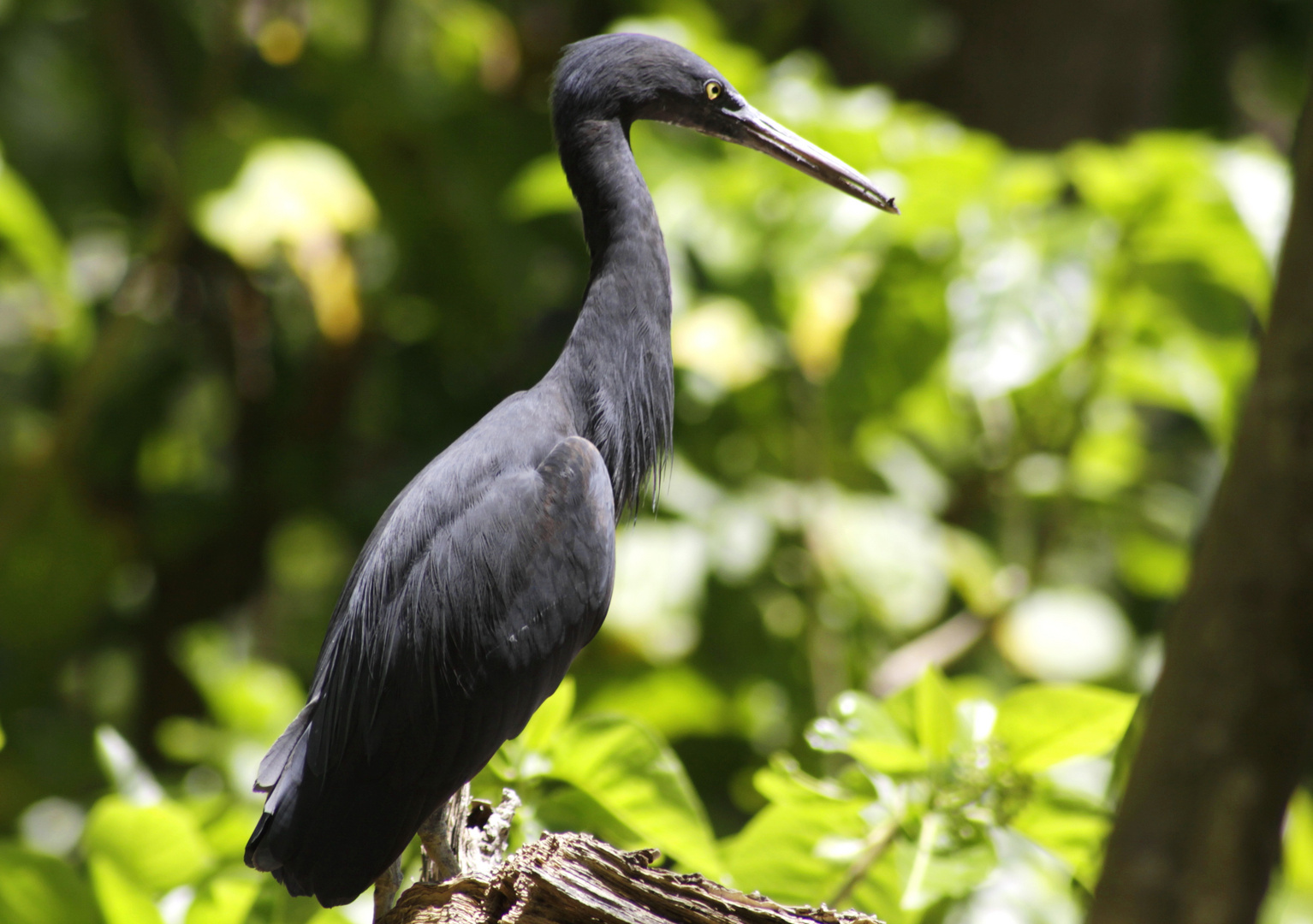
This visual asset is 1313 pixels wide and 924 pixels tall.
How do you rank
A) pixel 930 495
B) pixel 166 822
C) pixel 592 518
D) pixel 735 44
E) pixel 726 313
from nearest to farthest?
1. pixel 592 518
2. pixel 166 822
3. pixel 726 313
4. pixel 930 495
5. pixel 735 44

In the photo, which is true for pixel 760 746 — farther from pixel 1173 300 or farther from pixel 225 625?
pixel 225 625

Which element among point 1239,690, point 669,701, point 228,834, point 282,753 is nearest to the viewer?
point 1239,690

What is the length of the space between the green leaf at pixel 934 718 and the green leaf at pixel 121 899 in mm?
1028

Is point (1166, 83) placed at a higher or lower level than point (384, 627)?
higher

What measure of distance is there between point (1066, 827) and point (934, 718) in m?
0.24

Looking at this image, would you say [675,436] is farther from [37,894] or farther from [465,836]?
[37,894]

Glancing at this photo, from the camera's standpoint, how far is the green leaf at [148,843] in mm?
1614

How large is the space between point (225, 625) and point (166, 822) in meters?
2.97

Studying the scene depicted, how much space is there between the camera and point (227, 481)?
11.9 ft

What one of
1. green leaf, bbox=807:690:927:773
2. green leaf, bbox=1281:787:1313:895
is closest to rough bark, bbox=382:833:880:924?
green leaf, bbox=807:690:927:773

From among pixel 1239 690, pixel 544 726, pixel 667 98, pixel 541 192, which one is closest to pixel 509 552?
pixel 544 726

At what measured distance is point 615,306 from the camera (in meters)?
1.50

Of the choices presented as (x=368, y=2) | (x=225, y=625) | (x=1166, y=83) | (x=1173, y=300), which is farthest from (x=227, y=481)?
(x=1166, y=83)

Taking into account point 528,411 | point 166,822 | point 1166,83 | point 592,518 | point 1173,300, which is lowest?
point 166,822
